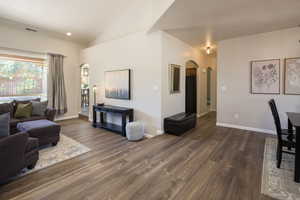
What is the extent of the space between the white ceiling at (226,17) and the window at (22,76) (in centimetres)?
449

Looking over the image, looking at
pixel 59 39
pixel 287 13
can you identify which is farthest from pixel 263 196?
pixel 59 39

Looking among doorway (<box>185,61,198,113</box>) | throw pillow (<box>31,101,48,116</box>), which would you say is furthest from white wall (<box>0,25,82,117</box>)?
doorway (<box>185,61,198,113</box>)

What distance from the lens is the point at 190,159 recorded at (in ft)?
8.27

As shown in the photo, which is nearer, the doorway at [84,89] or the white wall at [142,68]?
the white wall at [142,68]

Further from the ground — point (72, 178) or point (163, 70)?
point (163, 70)

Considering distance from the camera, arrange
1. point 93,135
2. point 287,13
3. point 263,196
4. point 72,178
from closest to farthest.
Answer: point 263,196, point 72,178, point 287,13, point 93,135

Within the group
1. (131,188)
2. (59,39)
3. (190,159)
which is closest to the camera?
(131,188)

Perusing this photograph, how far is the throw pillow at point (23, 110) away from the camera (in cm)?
384

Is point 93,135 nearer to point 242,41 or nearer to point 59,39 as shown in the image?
point 59,39

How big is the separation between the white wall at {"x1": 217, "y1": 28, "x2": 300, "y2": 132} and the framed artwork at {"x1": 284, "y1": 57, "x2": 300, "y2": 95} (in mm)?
123

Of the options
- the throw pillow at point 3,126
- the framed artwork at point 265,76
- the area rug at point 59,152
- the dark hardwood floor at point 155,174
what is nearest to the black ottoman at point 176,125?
the dark hardwood floor at point 155,174

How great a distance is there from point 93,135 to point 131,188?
8.56ft

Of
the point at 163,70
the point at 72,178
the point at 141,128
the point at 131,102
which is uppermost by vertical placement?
the point at 163,70

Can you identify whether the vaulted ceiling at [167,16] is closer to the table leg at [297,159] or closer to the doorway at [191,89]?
the doorway at [191,89]
